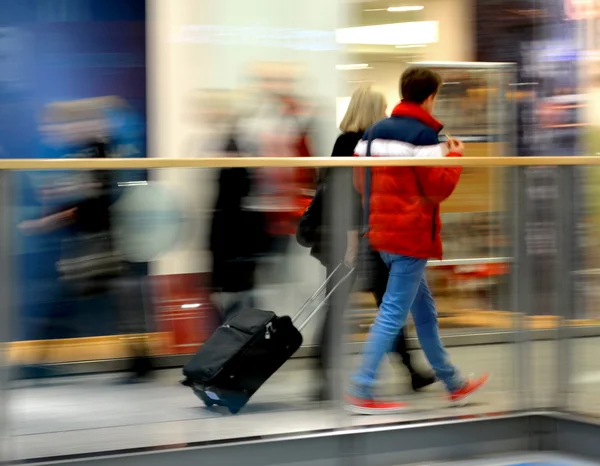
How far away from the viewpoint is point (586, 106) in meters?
7.65

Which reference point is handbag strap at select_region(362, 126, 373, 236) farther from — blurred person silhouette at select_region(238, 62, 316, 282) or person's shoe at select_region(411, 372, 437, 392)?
Answer: person's shoe at select_region(411, 372, 437, 392)

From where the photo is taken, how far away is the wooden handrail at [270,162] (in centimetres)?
389

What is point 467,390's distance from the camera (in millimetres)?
4773

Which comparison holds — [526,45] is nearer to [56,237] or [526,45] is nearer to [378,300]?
[378,300]

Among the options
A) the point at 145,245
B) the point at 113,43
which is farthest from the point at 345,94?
the point at 145,245

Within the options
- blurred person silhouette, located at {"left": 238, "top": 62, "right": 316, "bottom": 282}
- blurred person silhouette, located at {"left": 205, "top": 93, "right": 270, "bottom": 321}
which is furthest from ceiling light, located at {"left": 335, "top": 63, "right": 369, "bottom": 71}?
blurred person silhouette, located at {"left": 205, "top": 93, "right": 270, "bottom": 321}

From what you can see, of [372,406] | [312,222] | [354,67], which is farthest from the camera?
[354,67]

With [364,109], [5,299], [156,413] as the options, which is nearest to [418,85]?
[364,109]

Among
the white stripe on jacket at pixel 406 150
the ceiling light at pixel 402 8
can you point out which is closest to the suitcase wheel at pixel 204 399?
the white stripe on jacket at pixel 406 150

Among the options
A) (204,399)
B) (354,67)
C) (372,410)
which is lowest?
(372,410)

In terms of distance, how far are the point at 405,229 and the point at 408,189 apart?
0.56 feet

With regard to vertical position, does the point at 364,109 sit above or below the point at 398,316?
above

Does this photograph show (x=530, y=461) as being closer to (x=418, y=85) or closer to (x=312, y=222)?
(x=312, y=222)

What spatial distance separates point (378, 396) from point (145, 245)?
3.95ft
